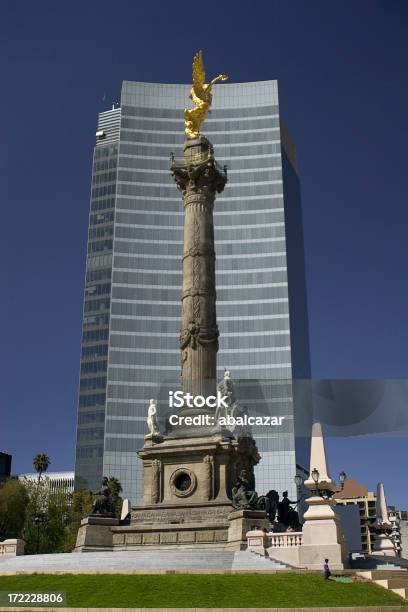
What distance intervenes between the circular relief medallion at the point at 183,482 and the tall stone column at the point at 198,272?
4494 millimetres

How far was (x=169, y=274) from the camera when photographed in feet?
361

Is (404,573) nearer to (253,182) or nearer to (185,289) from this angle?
(185,289)

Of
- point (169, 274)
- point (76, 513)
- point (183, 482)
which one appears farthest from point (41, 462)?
point (183, 482)

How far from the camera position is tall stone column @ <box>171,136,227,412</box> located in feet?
122

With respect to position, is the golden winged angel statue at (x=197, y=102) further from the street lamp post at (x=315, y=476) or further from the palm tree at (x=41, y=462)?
the palm tree at (x=41, y=462)

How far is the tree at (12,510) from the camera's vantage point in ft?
198

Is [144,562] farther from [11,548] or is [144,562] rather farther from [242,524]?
[11,548]

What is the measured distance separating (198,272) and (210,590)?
881 inches

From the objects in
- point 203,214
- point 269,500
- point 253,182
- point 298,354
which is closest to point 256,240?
point 253,182

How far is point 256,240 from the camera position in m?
112

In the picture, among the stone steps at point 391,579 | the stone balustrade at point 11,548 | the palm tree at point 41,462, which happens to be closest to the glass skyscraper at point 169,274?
the palm tree at point 41,462

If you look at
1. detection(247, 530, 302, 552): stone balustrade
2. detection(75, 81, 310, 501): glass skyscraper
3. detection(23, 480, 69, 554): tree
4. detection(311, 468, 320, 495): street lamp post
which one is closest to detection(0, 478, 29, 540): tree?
detection(23, 480, 69, 554): tree

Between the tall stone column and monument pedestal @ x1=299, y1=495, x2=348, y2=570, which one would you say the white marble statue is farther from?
monument pedestal @ x1=299, y1=495, x2=348, y2=570

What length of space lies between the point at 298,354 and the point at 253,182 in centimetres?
3031
